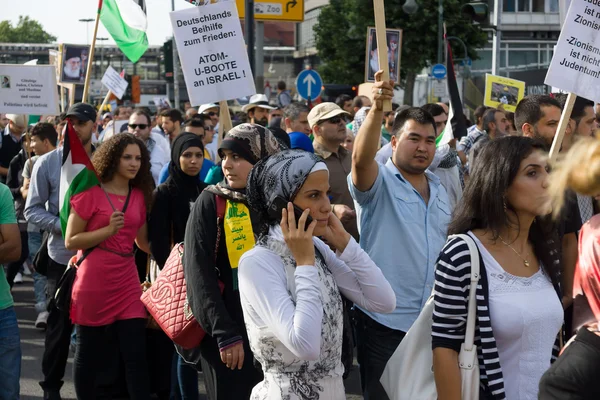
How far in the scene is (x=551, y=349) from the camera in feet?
11.4

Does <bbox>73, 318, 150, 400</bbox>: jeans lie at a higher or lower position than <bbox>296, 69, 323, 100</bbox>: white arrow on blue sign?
lower

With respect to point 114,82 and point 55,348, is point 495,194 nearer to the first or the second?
point 55,348

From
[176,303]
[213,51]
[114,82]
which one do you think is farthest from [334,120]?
[114,82]

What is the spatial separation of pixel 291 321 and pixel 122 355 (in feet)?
9.74

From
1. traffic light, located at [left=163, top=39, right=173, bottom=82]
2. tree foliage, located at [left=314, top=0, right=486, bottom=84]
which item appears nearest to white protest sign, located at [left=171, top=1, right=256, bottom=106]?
traffic light, located at [left=163, top=39, right=173, bottom=82]

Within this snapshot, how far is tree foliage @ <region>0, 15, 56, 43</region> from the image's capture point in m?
155

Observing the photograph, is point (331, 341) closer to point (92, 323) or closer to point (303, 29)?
point (92, 323)

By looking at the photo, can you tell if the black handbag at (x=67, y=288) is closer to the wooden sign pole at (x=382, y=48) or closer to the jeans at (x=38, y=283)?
the wooden sign pole at (x=382, y=48)

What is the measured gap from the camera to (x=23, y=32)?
15725cm

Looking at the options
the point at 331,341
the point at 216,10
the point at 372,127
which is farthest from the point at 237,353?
the point at 216,10

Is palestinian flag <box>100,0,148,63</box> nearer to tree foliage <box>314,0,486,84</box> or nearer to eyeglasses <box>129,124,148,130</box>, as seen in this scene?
eyeglasses <box>129,124,148,130</box>

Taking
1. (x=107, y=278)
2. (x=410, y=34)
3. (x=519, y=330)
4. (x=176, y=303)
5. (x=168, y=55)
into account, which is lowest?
(x=107, y=278)

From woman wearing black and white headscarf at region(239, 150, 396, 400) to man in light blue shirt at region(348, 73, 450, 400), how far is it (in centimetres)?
114

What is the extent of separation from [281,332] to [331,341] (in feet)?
0.91
